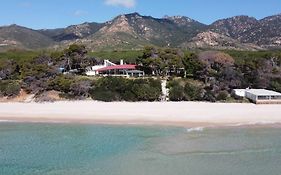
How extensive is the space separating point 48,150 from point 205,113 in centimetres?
1564

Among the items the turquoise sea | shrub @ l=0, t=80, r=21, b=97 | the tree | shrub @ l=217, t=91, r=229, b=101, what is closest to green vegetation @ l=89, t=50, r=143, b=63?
the tree

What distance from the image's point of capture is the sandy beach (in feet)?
113

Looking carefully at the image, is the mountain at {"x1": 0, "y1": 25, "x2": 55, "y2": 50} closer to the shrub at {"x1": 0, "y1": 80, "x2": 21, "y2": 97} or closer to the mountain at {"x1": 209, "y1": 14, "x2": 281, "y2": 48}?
the mountain at {"x1": 209, "y1": 14, "x2": 281, "y2": 48}

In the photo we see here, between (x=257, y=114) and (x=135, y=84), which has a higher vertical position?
(x=135, y=84)

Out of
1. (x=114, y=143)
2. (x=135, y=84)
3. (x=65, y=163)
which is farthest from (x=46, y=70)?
(x=65, y=163)

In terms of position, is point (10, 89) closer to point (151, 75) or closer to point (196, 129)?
point (151, 75)

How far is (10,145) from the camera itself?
26703 millimetres

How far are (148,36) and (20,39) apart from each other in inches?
1827

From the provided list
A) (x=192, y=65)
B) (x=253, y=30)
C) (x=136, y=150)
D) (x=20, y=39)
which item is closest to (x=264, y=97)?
(x=192, y=65)

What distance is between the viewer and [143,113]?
36781 millimetres

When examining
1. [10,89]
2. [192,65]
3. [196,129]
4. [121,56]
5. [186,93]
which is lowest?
[196,129]

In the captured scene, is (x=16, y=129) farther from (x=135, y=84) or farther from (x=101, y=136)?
(x=135, y=84)

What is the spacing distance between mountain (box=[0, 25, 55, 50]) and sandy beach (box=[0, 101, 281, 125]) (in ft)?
335

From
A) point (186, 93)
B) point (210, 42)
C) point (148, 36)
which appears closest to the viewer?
point (186, 93)
